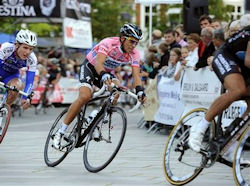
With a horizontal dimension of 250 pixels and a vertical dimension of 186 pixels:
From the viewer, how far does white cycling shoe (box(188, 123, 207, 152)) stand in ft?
24.9

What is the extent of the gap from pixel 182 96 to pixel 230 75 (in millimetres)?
6984

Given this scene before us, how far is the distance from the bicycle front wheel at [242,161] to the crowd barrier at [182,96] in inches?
147

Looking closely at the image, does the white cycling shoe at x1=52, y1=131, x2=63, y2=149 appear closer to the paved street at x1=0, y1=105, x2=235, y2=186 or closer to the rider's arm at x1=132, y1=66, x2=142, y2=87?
the paved street at x1=0, y1=105, x2=235, y2=186

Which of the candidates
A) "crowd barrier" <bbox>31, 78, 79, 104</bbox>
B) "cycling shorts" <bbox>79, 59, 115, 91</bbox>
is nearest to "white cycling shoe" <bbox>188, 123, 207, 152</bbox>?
"cycling shorts" <bbox>79, 59, 115, 91</bbox>

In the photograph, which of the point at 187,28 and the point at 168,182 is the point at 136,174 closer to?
the point at 168,182

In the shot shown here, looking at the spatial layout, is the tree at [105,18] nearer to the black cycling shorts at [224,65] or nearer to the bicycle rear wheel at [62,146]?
the bicycle rear wheel at [62,146]

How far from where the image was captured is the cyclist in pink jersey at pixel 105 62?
9.37 m

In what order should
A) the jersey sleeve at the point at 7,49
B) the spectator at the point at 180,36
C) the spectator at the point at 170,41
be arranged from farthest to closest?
the spectator at the point at 180,36 → the spectator at the point at 170,41 → the jersey sleeve at the point at 7,49

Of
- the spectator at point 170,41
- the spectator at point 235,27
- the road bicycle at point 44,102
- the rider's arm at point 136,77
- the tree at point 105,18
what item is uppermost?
the spectator at point 235,27

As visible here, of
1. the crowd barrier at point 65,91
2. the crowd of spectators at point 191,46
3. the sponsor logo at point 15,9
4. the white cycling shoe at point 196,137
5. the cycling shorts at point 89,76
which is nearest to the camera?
the white cycling shoe at point 196,137

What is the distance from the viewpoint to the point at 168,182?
8.38 metres

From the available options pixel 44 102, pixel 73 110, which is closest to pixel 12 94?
pixel 73 110

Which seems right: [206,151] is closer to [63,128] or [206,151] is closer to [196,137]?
[196,137]

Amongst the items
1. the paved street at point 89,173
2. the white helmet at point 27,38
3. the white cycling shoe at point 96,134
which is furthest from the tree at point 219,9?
the white cycling shoe at point 96,134
